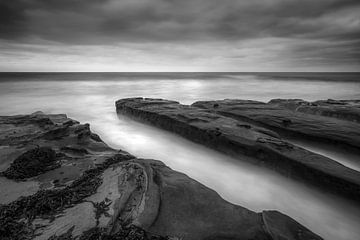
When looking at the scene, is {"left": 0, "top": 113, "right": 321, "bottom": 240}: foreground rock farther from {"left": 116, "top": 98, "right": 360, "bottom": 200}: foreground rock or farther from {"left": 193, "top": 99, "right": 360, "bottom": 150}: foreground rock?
{"left": 193, "top": 99, "right": 360, "bottom": 150}: foreground rock

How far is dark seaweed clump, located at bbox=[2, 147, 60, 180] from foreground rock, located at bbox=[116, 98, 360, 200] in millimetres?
3631

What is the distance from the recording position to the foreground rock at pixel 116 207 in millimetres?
2236

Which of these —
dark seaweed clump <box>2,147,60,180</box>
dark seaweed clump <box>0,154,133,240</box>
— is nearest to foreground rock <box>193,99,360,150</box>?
dark seaweed clump <box>0,154,133,240</box>

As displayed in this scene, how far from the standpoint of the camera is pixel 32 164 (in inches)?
143

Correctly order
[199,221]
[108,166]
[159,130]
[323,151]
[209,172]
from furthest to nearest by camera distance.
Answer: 1. [159,130]
2. [323,151]
3. [209,172]
4. [108,166]
5. [199,221]

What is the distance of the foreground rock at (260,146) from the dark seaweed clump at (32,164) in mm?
3631

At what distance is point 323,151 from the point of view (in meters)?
5.26

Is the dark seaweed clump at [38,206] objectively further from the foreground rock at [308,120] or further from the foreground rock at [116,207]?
the foreground rock at [308,120]

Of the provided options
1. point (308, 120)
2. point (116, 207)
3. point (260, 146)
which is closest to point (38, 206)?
point (116, 207)

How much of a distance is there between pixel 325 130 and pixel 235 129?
242 cm

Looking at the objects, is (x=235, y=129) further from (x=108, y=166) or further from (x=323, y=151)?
(x=108, y=166)

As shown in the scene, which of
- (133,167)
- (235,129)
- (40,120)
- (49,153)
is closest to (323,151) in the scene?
(235,129)

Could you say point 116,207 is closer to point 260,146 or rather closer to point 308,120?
point 260,146

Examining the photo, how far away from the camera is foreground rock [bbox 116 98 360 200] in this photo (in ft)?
11.8
